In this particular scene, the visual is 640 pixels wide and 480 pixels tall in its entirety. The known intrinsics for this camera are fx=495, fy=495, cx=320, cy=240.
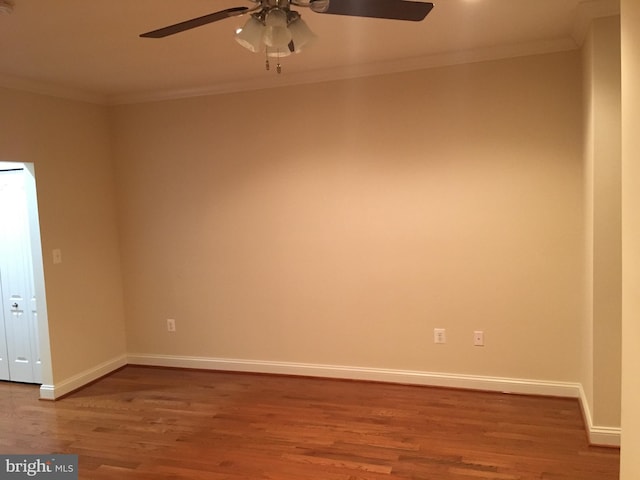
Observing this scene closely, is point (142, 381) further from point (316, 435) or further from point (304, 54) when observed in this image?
point (304, 54)

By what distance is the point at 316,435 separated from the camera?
3129 millimetres

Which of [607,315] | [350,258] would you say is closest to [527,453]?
[607,315]

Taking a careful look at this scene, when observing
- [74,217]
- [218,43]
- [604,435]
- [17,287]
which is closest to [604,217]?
[604,435]

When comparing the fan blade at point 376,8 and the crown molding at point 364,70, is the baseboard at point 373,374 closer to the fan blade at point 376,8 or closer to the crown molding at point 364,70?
the crown molding at point 364,70

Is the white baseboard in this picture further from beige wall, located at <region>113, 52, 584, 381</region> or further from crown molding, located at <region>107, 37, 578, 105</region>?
crown molding, located at <region>107, 37, 578, 105</region>

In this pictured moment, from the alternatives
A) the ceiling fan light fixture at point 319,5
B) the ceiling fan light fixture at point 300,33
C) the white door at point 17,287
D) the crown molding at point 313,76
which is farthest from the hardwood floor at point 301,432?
the crown molding at point 313,76

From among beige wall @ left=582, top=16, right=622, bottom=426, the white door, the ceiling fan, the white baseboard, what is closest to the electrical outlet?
the white baseboard

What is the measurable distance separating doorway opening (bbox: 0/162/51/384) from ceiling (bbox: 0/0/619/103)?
94 cm

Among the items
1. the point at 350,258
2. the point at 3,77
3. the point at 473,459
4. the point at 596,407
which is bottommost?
the point at 473,459

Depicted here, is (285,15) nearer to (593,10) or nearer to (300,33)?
(300,33)

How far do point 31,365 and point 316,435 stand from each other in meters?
2.66

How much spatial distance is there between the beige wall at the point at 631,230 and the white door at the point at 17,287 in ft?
13.5

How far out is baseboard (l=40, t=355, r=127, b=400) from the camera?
386 centimetres

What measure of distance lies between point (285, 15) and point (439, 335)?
2679mm
